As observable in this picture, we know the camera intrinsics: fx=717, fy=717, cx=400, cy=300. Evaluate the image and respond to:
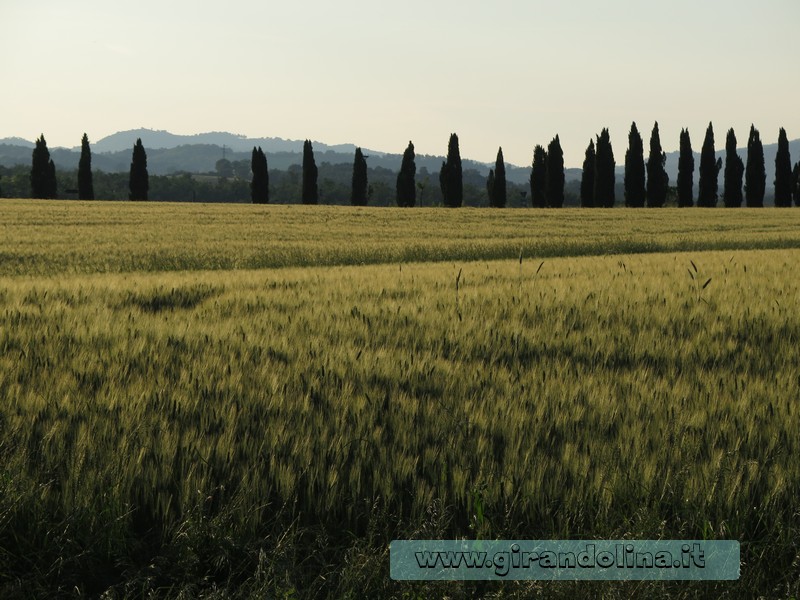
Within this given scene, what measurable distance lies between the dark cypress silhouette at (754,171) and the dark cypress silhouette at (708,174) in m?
3.10

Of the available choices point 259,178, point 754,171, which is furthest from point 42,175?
point 754,171

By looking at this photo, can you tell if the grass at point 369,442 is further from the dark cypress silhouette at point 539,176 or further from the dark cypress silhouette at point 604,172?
the dark cypress silhouette at point 539,176

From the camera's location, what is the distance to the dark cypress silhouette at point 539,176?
73.8 m

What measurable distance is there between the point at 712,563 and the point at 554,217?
43.5 m

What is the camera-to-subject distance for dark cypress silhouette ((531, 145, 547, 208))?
73812mm

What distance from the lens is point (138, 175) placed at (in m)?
72.3

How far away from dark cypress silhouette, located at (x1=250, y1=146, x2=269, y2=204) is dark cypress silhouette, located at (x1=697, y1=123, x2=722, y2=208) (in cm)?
4506

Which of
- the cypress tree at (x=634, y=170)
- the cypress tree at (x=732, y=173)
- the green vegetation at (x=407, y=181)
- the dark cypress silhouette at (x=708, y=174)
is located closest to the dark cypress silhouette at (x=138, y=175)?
the green vegetation at (x=407, y=181)

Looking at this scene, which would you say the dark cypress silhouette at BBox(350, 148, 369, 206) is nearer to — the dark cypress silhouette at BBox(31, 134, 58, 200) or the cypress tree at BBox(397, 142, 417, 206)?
the cypress tree at BBox(397, 142, 417, 206)

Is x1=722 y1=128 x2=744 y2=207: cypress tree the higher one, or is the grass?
x1=722 y1=128 x2=744 y2=207: cypress tree

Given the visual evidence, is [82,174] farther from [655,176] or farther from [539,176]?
[655,176]

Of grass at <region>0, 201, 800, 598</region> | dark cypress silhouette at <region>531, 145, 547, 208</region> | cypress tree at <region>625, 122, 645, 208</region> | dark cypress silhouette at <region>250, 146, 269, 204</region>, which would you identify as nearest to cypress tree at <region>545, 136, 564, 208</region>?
dark cypress silhouette at <region>531, 145, 547, 208</region>
